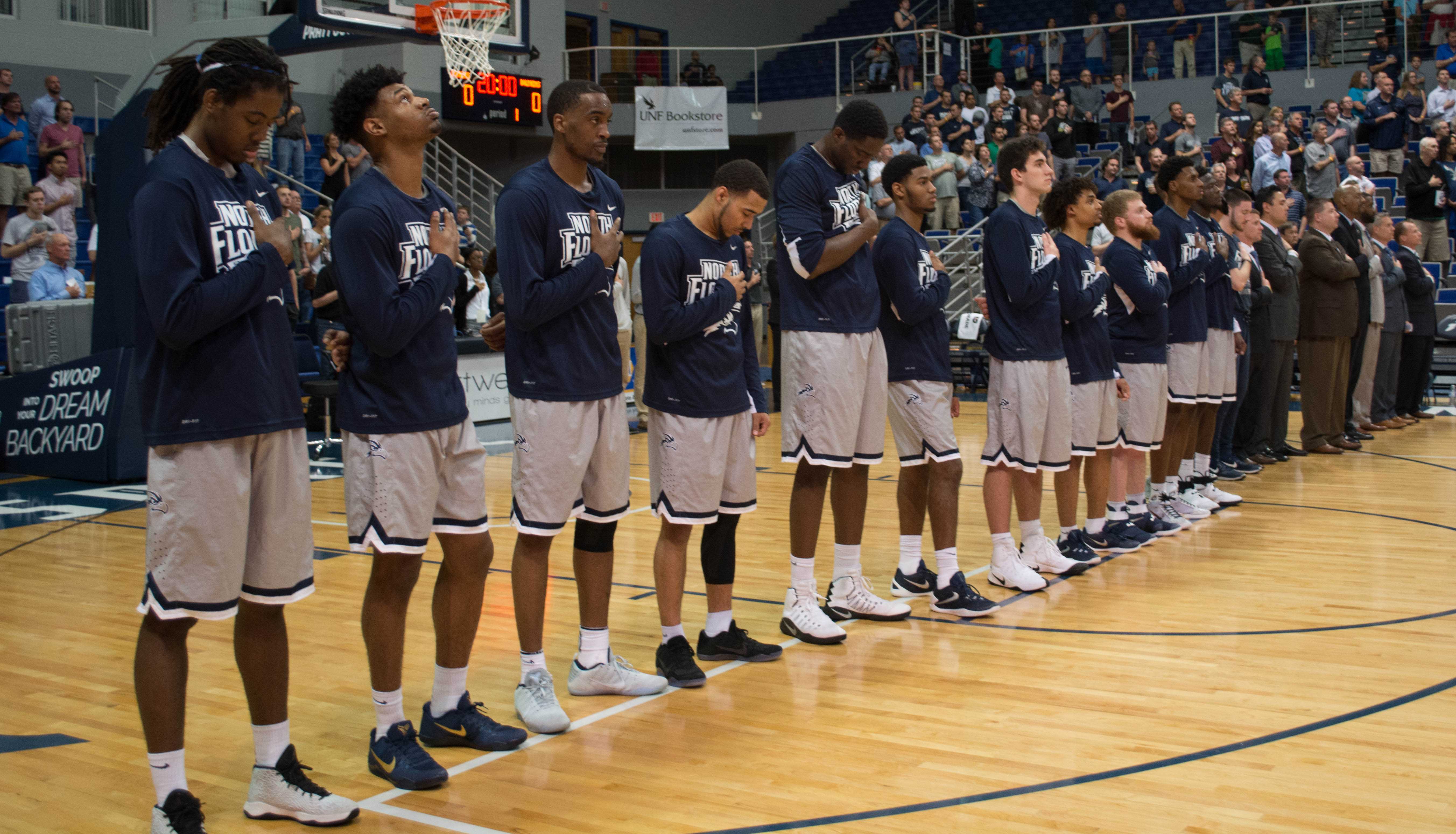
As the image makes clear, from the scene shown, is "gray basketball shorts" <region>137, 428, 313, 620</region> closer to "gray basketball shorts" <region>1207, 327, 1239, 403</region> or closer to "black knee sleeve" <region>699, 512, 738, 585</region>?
"black knee sleeve" <region>699, 512, 738, 585</region>

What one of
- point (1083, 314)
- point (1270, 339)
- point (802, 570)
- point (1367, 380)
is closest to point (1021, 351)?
point (1083, 314)

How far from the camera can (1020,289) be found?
5879mm

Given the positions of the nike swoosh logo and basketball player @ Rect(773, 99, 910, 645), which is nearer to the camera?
the nike swoosh logo

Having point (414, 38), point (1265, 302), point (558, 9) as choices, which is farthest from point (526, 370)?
point (558, 9)

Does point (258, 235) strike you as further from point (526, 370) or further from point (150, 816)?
point (150, 816)

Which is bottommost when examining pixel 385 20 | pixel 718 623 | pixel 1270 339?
pixel 718 623

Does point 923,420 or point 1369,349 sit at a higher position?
point 1369,349

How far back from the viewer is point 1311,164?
17109 mm

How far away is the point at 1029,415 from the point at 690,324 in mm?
2189

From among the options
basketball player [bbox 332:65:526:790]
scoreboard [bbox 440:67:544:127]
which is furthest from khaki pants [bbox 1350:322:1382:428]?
scoreboard [bbox 440:67:544:127]

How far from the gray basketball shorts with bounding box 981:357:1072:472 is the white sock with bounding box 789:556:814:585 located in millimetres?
1281

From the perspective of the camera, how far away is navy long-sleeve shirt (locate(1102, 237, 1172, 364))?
22.8 ft

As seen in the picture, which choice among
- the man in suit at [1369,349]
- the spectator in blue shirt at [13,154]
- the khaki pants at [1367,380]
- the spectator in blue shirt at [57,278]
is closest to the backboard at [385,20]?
the spectator in blue shirt at [57,278]

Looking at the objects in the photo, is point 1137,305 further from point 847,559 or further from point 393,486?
point 393,486
